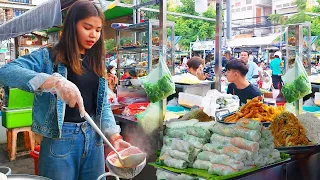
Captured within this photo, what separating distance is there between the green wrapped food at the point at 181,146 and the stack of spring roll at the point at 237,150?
0.23 ft

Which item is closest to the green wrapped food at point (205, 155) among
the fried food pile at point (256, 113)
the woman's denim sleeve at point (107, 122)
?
the woman's denim sleeve at point (107, 122)

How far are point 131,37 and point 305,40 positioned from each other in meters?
3.14

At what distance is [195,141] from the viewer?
1.94 meters

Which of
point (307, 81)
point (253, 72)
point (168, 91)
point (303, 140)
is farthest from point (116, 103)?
point (253, 72)

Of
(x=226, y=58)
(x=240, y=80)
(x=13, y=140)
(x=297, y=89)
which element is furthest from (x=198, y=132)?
(x=226, y=58)

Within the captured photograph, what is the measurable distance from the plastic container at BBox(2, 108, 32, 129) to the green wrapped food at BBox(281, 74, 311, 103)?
3.93 metres

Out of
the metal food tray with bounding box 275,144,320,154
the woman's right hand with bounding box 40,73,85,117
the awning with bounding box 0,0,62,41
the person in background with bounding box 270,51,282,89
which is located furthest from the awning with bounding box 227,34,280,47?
the woman's right hand with bounding box 40,73,85,117

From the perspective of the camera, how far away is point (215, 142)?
191 cm

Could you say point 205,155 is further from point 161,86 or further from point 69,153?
point 161,86

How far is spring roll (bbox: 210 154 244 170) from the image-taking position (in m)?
1.67

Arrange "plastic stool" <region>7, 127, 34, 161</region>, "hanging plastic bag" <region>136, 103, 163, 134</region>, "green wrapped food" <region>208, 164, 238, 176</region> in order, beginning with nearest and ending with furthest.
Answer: "green wrapped food" <region>208, 164, 238, 176</region> → "hanging plastic bag" <region>136, 103, 163, 134</region> → "plastic stool" <region>7, 127, 34, 161</region>

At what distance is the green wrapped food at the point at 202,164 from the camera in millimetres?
1782

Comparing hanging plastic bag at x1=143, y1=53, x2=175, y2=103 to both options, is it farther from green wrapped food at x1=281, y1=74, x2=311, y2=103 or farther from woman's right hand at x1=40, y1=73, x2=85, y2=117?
woman's right hand at x1=40, y1=73, x2=85, y2=117

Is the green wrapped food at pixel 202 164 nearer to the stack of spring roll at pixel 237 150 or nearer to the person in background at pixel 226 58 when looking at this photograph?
the stack of spring roll at pixel 237 150
